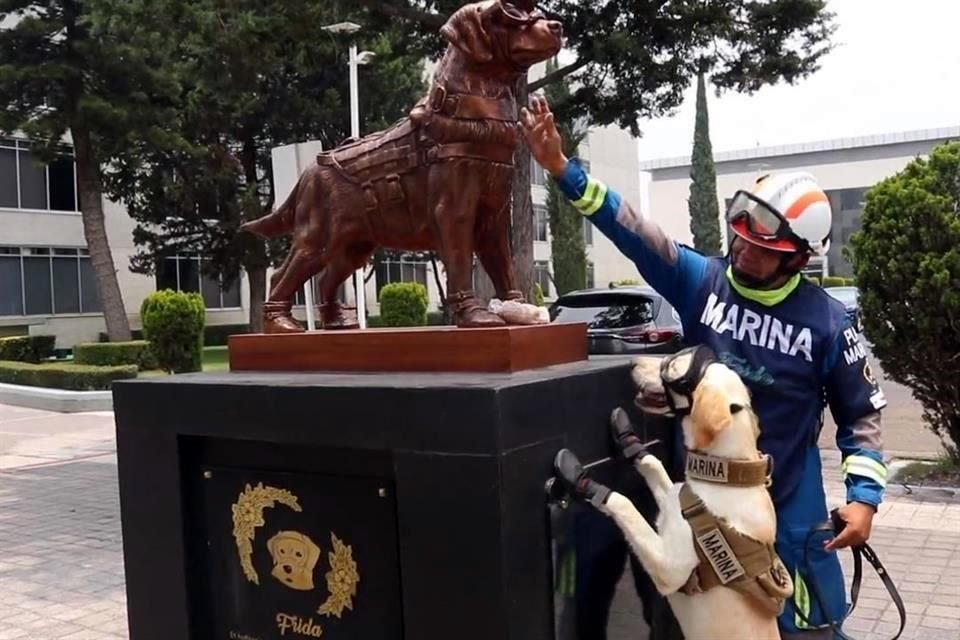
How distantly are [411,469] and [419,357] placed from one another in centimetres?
45

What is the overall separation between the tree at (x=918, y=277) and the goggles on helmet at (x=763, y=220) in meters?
4.73

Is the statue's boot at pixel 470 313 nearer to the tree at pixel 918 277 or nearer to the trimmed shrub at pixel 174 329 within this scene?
the tree at pixel 918 277

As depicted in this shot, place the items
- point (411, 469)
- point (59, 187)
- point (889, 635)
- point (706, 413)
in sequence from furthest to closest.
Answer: point (59, 187), point (889, 635), point (411, 469), point (706, 413)

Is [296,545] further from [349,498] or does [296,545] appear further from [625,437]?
[625,437]

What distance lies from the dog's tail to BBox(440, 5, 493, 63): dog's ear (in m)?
0.89

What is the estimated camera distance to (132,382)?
2994 mm

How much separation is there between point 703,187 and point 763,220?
41874 mm

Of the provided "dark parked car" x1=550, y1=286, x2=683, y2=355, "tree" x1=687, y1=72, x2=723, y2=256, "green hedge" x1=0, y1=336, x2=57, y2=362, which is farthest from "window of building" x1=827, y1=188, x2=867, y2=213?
"dark parked car" x1=550, y1=286, x2=683, y2=355

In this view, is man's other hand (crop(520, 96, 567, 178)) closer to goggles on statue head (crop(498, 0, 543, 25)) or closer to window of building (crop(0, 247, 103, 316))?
goggles on statue head (crop(498, 0, 543, 25))

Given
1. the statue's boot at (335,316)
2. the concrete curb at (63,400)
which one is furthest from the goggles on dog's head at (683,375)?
the concrete curb at (63,400)

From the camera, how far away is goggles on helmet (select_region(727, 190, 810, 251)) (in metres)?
2.37

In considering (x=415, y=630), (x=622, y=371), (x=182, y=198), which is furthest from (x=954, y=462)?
(x=182, y=198)

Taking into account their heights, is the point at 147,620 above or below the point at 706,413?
below

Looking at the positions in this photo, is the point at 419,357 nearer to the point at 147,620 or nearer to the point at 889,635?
the point at 147,620
